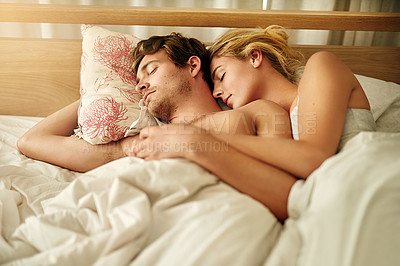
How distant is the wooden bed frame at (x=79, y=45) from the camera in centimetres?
159

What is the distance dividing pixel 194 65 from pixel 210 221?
0.77m

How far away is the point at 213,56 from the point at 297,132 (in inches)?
20.1

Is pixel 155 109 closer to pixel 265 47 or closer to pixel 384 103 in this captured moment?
pixel 265 47

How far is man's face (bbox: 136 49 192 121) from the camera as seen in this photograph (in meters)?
1.31

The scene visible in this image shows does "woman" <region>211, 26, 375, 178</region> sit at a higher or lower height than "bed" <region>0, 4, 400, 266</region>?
higher

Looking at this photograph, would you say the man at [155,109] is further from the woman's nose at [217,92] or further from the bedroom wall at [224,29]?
the bedroom wall at [224,29]

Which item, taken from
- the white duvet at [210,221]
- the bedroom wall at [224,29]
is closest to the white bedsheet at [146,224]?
the white duvet at [210,221]

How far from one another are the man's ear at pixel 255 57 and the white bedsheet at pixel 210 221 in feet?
1.68

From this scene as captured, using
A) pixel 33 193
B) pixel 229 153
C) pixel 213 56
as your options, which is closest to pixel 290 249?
pixel 229 153

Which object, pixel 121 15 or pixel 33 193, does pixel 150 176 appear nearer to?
pixel 33 193

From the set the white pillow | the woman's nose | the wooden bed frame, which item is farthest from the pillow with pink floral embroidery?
the white pillow

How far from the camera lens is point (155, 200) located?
0.86 meters

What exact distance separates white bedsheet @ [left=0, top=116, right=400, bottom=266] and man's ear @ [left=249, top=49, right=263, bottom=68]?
1.68 feet

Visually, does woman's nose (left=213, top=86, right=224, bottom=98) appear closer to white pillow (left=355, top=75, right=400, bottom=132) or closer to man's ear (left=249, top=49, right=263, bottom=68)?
man's ear (left=249, top=49, right=263, bottom=68)
